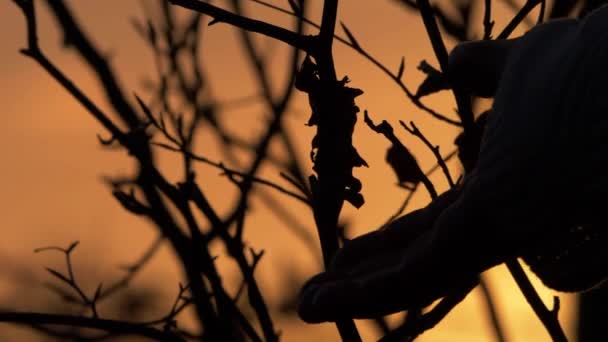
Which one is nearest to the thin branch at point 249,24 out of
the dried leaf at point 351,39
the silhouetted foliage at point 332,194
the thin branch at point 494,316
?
the silhouetted foliage at point 332,194

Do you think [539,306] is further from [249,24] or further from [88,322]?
[249,24]

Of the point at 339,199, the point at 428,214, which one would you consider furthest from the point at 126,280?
the point at 428,214

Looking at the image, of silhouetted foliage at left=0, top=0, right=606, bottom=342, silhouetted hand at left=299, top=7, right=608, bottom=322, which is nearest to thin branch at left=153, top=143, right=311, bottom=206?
silhouetted foliage at left=0, top=0, right=606, bottom=342

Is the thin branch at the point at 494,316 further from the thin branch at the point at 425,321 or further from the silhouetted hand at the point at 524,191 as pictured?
the silhouetted hand at the point at 524,191

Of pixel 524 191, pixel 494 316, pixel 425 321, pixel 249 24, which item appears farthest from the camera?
pixel 494 316

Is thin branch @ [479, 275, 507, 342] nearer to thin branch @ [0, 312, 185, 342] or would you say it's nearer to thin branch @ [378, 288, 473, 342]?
thin branch @ [0, 312, 185, 342]

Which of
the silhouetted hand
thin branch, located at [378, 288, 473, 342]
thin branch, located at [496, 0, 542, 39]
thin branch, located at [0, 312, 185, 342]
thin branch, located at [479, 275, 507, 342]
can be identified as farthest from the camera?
thin branch, located at [479, 275, 507, 342]

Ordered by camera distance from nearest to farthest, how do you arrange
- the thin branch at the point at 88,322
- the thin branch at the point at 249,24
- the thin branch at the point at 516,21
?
the thin branch at the point at 249,24 → the thin branch at the point at 88,322 → the thin branch at the point at 516,21

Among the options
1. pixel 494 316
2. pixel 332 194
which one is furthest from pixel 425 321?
pixel 494 316

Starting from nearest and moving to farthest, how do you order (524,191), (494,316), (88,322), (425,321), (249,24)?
(524,191)
(249,24)
(425,321)
(88,322)
(494,316)

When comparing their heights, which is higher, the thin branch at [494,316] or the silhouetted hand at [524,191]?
the thin branch at [494,316]

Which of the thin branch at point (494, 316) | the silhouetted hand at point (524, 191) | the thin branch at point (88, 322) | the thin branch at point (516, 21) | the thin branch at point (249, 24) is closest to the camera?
the silhouetted hand at point (524, 191)

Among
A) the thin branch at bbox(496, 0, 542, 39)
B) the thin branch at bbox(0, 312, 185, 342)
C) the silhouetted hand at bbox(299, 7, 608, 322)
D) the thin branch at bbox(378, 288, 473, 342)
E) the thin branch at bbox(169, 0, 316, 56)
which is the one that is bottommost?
the silhouetted hand at bbox(299, 7, 608, 322)

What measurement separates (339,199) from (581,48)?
1.88 ft
